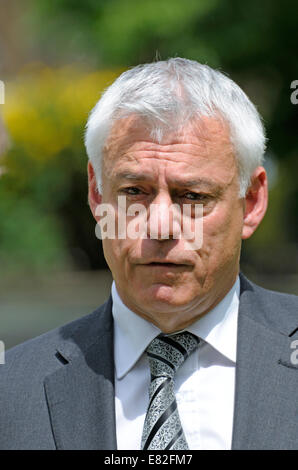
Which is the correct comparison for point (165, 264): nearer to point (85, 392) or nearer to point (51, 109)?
point (85, 392)

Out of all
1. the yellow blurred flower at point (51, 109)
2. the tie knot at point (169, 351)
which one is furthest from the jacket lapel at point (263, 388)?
the yellow blurred flower at point (51, 109)

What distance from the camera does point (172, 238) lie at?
7.00 ft

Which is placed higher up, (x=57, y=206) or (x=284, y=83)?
(x=284, y=83)

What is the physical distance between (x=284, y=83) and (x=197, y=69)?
30.8ft

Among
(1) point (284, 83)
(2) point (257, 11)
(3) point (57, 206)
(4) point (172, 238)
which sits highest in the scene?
(2) point (257, 11)

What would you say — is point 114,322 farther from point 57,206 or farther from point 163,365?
point 57,206

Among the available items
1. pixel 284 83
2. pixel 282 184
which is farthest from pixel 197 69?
pixel 282 184

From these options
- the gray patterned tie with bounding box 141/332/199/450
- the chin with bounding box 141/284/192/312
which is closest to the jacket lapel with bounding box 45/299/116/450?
the gray patterned tie with bounding box 141/332/199/450

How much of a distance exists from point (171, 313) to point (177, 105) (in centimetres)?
67

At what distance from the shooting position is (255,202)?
7.86 feet
